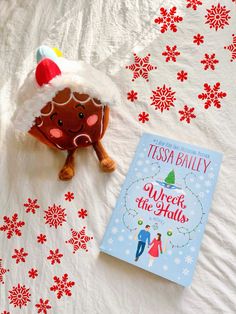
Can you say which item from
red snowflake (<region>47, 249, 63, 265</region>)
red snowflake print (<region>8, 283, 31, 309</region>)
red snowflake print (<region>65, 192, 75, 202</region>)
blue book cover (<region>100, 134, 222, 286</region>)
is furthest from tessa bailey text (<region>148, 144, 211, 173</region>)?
red snowflake print (<region>8, 283, 31, 309</region>)

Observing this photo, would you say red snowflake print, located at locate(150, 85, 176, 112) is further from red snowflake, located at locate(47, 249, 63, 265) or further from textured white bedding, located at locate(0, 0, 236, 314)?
red snowflake, located at locate(47, 249, 63, 265)

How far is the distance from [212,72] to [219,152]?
23 centimetres

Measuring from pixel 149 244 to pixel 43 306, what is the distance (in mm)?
264

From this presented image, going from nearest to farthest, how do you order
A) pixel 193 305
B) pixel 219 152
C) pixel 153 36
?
1. pixel 193 305
2. pixel 219 152
3. pixel 153 36

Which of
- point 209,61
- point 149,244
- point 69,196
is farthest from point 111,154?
point 209,61

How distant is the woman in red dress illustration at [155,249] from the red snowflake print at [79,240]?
0.46ft

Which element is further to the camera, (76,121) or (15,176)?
(15,176)

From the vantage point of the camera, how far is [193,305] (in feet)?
2.15

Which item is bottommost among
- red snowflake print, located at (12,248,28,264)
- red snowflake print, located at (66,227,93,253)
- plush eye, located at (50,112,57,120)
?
red snowflake print, located at (12,248,28,264)

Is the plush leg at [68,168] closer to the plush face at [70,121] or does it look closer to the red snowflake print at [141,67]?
the plush face at [70,121]

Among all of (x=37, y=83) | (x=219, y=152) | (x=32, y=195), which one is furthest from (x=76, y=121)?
(x=219, y=152)

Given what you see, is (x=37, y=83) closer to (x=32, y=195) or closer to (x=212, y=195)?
(x=32, y=195)

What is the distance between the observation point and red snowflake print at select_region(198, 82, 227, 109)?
2.77ft

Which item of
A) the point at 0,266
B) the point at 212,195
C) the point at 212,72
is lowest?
the point at 0,266
